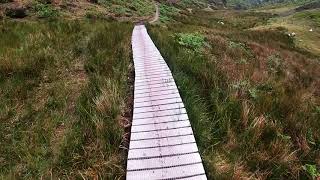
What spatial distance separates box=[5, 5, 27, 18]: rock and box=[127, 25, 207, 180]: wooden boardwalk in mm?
12698

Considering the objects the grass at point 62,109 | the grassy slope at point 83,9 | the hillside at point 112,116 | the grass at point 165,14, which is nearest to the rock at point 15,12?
the grassy slope at point 83,9

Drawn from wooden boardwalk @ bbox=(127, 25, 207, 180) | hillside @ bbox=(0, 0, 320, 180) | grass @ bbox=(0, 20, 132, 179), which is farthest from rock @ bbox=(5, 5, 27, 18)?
wooden boardwalk @ bbox=(127, 25, 207, 180)

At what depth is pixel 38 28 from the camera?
13734 mm

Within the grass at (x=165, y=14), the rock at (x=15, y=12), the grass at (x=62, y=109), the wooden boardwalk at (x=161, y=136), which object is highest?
the wooden boardwalk at (x=161, y=136)

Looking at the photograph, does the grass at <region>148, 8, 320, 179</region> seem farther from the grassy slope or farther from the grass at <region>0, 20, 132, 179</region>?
the grassy slope

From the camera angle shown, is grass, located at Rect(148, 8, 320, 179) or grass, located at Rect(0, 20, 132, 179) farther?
grass, located at Rect(148, 8, 320, 179)

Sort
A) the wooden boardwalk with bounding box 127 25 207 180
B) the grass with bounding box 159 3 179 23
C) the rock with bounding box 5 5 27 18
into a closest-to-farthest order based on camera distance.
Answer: the wooden boardwalk with bounding box 127 25 207 180, the rock with bounding box 5 5 27 18, the grass with bounding box 159 3 179 23

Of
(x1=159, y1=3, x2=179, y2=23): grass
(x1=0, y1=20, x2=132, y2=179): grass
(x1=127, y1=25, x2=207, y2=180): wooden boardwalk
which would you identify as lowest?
(x1=159, y1=3, x2=179, y2=23): grass

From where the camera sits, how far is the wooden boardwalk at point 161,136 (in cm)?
437

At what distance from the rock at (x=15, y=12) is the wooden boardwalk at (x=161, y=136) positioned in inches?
500

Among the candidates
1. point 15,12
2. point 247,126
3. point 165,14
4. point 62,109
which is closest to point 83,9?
point 15,12

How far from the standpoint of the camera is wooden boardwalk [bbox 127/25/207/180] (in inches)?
172

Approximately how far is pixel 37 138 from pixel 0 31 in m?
8.44

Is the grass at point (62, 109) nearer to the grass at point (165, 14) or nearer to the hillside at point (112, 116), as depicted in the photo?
the hillside at point (112, 116)
